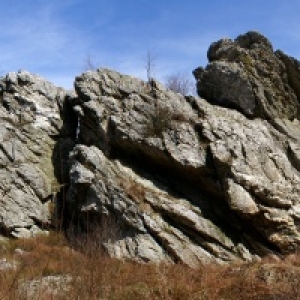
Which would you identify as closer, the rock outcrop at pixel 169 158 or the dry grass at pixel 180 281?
the dry grass at pixel 180 281

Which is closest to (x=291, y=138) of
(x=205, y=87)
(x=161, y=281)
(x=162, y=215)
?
(x=205, y=87)

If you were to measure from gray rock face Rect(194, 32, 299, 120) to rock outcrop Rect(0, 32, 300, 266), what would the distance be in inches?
1.8

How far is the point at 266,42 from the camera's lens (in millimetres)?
22031

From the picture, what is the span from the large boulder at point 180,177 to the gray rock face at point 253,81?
788 millimetres

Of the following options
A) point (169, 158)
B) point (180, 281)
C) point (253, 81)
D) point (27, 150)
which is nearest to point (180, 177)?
point (169, 158)

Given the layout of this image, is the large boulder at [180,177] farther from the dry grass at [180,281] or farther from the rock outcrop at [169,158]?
the dry grass at [180,281]

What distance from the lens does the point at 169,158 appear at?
59.6 ft

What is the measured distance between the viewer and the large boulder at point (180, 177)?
16.6 metres

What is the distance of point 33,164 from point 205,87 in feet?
28.0

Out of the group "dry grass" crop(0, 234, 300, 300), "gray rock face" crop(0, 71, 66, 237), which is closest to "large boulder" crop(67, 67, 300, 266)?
"gray rock face" crop(0, 71, 66, 237)

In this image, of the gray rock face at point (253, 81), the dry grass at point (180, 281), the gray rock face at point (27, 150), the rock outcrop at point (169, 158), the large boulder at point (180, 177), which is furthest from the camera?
the gray rock face at point (253, 81)

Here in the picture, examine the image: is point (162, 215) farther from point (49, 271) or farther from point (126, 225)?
point (49, 271)

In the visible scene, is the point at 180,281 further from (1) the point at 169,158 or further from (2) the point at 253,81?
(2) the point at 253,81

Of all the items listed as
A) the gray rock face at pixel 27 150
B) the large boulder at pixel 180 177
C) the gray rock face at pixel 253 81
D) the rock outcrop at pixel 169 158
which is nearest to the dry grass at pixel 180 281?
the rock outcrop at pixel 169 158
